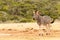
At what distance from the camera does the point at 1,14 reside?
84.4ft

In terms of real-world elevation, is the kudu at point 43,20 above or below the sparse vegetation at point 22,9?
above

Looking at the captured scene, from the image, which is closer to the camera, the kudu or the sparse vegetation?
the kudu

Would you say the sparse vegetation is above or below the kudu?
below

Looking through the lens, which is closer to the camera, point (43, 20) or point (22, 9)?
point (43, 20)

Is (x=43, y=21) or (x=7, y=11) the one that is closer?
(x=43, y=21)

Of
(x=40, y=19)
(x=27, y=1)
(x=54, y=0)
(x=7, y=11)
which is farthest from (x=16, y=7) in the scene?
(x=40, y=19)

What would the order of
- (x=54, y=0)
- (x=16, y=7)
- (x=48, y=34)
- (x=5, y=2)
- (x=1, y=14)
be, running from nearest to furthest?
(x=48, y=34) < (x=1, y=14) < (x=16, y=7) < (x=5, y=2) < (x=54, y=0)

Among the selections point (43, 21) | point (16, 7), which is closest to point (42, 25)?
point (43, 21)

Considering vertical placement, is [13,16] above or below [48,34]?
below

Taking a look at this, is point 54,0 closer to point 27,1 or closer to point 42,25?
point 27,1

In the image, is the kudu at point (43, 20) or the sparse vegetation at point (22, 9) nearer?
the kudu at point (43, 20)

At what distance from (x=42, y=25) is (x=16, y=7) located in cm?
1411

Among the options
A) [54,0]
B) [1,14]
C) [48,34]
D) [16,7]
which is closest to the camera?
[48,34]

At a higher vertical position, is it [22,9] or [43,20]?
[43,20]
